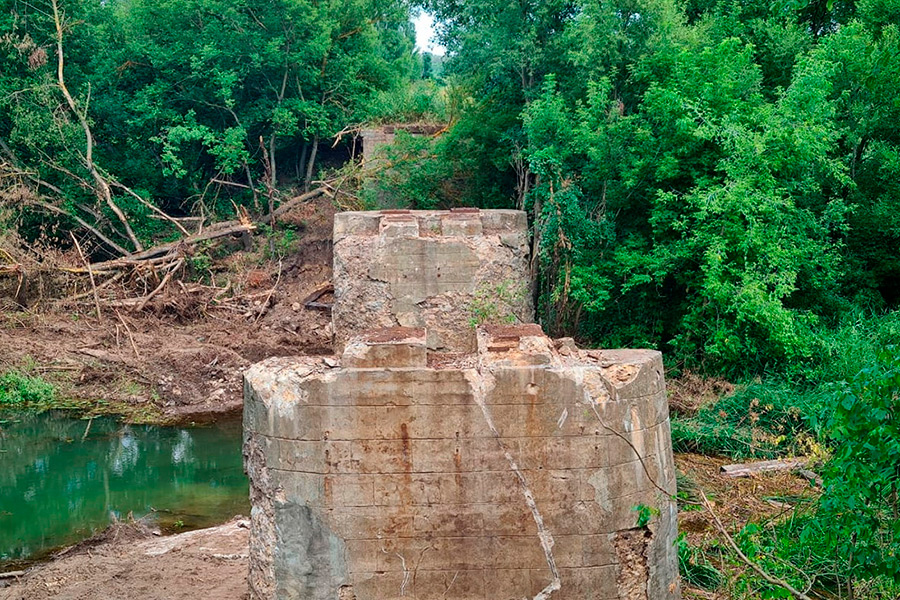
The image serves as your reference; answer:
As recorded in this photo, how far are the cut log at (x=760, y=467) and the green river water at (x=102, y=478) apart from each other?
5.82 metres

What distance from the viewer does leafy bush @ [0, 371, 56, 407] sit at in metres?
14.5

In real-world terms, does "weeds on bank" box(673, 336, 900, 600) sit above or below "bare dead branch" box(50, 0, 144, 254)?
below

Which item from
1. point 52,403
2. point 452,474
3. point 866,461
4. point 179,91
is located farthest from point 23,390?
point 866,461

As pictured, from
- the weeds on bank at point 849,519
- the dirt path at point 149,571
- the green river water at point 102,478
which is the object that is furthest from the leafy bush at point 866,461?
the green river water at point 102,478

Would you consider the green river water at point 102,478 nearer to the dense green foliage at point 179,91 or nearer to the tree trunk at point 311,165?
the dense green foliage at point 179,91

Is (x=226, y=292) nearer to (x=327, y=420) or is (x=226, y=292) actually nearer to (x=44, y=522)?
(x=44, y=522)

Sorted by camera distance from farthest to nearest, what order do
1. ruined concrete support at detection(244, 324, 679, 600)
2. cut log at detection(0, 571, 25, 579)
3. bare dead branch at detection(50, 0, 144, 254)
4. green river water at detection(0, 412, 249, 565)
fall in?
bare dead branch at detection(50, 0, 144, 254) < green river water at detection(0, 412, 249, 565) < cut log at detection(0, 571, 25, 579) < ruined concrete support at detection(244, 324, 679, 600)

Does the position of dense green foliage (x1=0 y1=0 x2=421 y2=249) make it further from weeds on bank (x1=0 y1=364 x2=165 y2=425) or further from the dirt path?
the dirt path

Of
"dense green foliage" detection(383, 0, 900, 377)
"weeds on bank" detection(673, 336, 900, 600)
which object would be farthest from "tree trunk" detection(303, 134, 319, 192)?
"weeds on bank" detection(673, 336, 900, 600)

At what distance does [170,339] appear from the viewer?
16375 mm

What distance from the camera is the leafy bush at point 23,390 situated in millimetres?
14484

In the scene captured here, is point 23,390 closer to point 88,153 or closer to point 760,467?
point 88,153

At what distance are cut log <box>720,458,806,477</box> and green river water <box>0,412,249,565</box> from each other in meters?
5.82

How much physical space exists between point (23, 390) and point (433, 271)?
23.7 feet
